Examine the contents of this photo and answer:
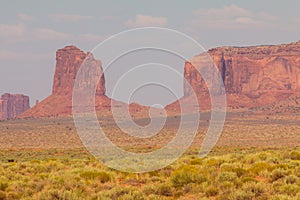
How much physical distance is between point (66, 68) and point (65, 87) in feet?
29.6

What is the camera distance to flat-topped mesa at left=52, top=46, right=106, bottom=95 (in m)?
176

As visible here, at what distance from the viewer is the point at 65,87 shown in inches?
6949

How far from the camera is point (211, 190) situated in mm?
13992

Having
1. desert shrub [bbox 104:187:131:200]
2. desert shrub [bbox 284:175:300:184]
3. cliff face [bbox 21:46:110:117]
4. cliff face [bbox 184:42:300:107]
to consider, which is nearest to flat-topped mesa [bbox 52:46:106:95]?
cliff face [bbox 21:46:110:117]

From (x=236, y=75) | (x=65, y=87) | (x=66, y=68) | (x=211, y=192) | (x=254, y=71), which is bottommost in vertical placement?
(x=211, y=192)

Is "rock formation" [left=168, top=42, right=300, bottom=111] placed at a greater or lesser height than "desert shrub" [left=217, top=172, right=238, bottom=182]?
greater

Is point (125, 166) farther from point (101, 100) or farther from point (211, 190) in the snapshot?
point (101, 100)

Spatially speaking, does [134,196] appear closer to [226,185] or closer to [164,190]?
[164,190]

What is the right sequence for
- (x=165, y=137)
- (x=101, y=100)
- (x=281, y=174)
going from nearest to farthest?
1. (x=281, y=174)
2. (x=165, y=137)
3. (x=101, y=100)

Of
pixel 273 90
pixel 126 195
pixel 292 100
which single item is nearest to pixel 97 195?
pixel 126 195

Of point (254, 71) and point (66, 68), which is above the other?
point (66, 68)

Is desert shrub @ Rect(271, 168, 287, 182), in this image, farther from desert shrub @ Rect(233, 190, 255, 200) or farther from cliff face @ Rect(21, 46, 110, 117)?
cliff face @ Rect(21, 46, 110, 117)

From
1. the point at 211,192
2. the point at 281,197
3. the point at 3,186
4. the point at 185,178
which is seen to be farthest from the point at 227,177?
the point at 3,186

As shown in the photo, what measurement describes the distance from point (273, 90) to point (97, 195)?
154998 millimetres
